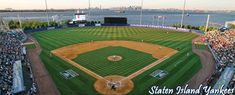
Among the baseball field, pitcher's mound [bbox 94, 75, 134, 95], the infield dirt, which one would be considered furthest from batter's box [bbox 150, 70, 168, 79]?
pitcher's mound [bbox 94, 75, 134, 95]

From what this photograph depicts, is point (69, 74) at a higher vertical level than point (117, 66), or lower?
lower

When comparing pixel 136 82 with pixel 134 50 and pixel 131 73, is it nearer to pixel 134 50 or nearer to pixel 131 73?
pixel 131 73

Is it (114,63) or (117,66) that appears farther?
(114,63)

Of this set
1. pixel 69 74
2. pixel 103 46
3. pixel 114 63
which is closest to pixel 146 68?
pixel 114 63

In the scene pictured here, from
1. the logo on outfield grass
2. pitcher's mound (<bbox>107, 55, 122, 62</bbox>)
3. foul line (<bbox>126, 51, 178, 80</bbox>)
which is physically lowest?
the logo on outfield grass

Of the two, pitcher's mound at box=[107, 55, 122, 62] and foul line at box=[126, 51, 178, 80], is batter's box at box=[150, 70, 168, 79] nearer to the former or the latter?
foul line at box=[126, 51, 178, 80]

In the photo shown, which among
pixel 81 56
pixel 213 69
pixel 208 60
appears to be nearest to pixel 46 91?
pixel 81 56

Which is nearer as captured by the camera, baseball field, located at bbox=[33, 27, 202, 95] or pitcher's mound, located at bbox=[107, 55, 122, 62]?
baseball field, located at bbox=[33, 27, 202, 95]

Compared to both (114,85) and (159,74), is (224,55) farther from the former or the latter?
(114,85)
